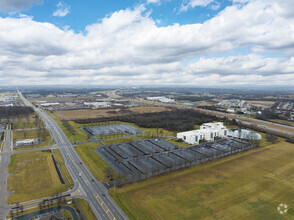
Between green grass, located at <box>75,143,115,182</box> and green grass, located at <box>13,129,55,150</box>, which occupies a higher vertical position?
green grass, located at <box>13,129,55,150</box>

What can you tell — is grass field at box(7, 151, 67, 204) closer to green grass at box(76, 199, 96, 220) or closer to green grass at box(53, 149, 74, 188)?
green grass at box(53, 149, 74, 188)

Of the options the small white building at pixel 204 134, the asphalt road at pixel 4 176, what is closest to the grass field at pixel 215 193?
the small white building at pixel 204 134

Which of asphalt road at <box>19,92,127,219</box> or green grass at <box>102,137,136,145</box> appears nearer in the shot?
asphalt road at <box>19,92,127,219</box>

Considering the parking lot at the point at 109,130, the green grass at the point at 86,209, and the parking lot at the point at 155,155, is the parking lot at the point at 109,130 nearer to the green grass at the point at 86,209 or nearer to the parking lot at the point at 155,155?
the parking lot at the point at 155,155

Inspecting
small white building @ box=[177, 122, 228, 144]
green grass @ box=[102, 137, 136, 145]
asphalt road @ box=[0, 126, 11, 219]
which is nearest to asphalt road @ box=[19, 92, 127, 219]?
green grass @ box=[102, 137, 136, 145]

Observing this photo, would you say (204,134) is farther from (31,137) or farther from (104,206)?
(31,137)

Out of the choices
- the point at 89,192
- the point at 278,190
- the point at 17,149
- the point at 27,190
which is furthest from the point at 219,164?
the point at 17,149

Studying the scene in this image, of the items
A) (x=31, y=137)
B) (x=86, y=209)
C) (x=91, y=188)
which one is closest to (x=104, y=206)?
(x=86, y=209)
